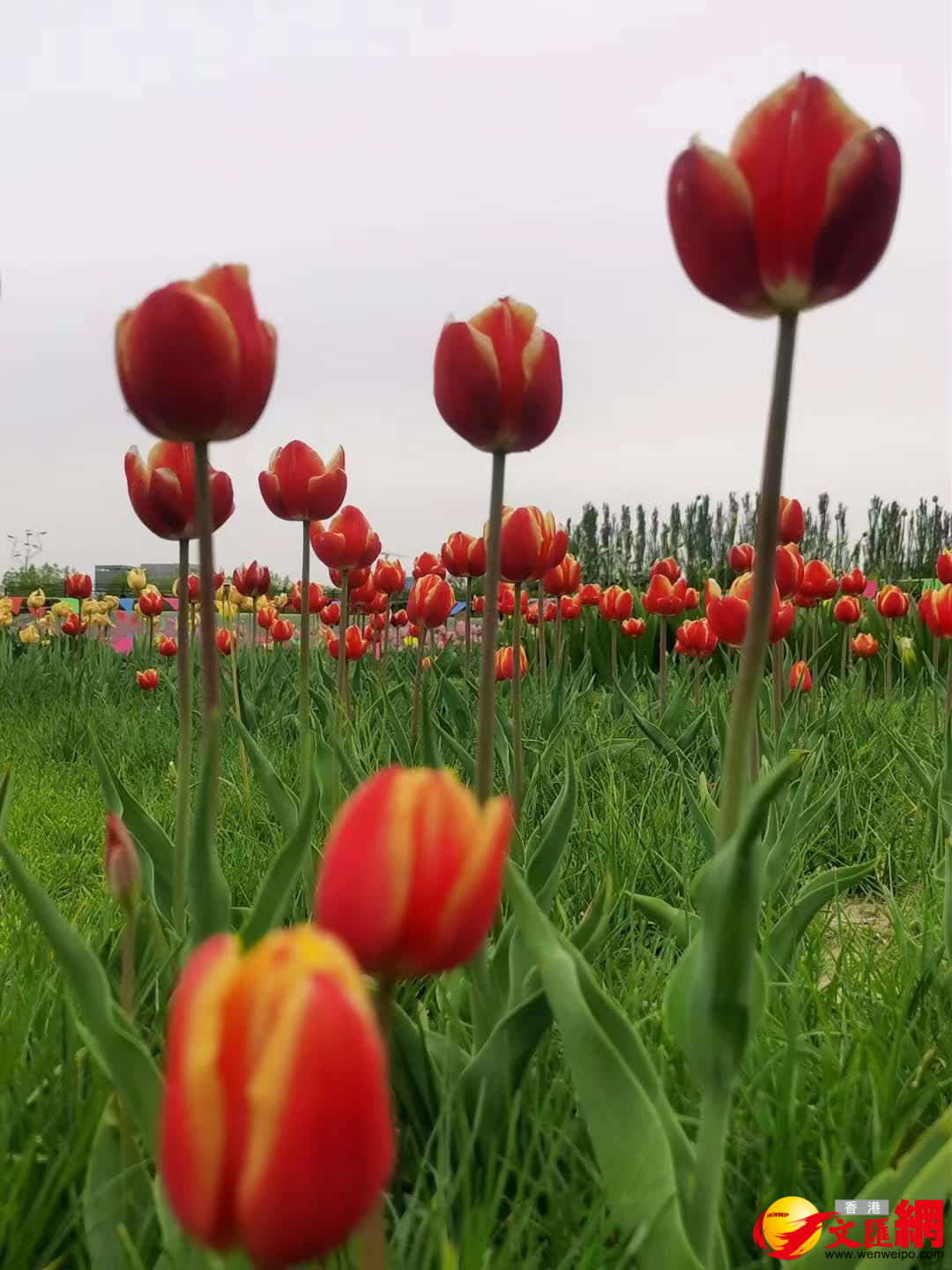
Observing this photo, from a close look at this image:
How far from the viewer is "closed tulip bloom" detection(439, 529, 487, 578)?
2598 millimetres

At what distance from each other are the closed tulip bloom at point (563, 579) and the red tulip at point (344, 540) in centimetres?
121

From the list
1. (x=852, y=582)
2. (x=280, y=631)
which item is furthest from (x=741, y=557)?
(x=280, y=631)

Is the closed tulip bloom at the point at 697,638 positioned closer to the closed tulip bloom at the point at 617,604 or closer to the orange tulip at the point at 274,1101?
the closed tulip bloom at the point at 617,604

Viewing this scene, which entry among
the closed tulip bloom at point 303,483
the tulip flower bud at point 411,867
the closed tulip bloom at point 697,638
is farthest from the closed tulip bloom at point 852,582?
the tulip flower bud at point 411,867

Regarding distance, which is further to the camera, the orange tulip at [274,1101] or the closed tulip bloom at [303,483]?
the closed tulip bloom at [303,483]

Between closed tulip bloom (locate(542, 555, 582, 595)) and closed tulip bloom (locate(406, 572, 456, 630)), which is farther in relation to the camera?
closed tulip bloom (locate(542, 555, 582, 595))

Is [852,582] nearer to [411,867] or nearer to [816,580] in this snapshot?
[816,580]

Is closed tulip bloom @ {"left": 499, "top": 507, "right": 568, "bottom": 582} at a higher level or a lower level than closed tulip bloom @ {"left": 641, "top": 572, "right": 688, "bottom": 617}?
higher

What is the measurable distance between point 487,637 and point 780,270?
0.49 m

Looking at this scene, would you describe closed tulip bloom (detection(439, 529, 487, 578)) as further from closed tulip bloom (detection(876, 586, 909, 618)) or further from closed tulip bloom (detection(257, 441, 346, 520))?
closed tulip bloom (detection(876, 586, 909, 618))

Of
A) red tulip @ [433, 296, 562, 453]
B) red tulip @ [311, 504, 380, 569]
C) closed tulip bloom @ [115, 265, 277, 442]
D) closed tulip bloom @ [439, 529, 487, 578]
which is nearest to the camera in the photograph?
closed tulip bloom @ [115, 265, 277, 442]

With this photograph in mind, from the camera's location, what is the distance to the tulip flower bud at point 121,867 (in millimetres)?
979

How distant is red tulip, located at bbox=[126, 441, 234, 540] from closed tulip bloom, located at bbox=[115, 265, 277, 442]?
0.35m

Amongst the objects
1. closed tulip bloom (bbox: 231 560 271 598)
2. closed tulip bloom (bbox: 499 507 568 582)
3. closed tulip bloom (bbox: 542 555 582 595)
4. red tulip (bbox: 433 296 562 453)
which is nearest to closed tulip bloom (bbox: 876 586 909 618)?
closed tulip bloom (bbox: 542 555 582 595)
